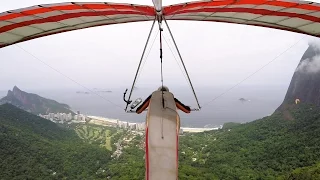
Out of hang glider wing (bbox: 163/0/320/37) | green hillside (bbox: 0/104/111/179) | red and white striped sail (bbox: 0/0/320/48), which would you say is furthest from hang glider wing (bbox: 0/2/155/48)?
green hillside (bbox: 0/104/111/179)

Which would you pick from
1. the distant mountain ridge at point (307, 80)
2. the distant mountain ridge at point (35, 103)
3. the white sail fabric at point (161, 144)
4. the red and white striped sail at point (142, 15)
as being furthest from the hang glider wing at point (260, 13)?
the distant mountain ridge at point (35, 103)

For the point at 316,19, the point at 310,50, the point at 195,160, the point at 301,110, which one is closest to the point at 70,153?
the point at 195,160

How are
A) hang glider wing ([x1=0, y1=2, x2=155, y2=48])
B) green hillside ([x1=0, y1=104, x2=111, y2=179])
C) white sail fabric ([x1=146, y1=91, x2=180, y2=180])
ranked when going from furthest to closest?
1. green hillside ([x1=0, y1=104, x2=111, y2=179])
2. white sail fabric ([x1=146, y1=91, x2=180, y2=180])
3. hang glider wing ([x1=0, y1=2, x2=155, y2=48])

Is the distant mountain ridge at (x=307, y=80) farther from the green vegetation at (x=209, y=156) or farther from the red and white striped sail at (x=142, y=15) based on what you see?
the red and white striped sail at (x=142, y=15)

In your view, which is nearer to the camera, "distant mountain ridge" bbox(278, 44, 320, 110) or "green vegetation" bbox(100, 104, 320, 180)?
"green vegetation" bbox(100, 104, 320, 180)

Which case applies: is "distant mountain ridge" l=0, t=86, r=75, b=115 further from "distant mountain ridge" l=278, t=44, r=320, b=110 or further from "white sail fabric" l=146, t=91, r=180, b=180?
"white sail fabric" l=146, t=91, r=180, b=180

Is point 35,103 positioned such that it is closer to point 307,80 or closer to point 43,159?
point 43,159

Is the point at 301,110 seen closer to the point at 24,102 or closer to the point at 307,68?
the point at 307,68
